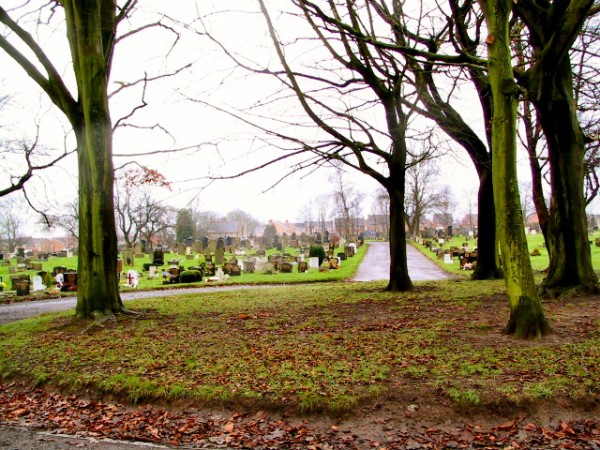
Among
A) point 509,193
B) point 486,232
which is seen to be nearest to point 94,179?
point 509,193

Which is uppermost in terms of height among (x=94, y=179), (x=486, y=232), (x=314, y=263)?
(x=94, y=179)

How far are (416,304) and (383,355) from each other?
4.36 metres

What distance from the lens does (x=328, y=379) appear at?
5.18 meters

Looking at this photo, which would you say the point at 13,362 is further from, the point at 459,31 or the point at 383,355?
the point at 459,31

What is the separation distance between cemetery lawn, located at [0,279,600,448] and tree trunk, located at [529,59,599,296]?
1.50m

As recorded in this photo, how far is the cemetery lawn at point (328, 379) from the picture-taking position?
4.36 metres

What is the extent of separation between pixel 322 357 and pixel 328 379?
801mm

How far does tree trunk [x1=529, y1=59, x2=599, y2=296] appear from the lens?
9852mm

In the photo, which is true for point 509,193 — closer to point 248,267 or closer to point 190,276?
point 190,276

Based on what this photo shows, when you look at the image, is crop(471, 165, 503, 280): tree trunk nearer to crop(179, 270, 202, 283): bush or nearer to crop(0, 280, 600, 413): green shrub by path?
crop(0, 280, 600, 413): green shrub by path

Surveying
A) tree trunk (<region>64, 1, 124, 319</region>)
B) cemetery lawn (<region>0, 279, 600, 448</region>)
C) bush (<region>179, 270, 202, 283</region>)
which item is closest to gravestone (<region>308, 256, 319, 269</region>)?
bush (<region>179, 270, 202, 283</region>)

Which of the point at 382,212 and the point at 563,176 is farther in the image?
the point at 382,212

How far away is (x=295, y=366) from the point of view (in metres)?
5.66

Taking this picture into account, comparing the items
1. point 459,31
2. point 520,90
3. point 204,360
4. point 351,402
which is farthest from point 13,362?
point 459,31
